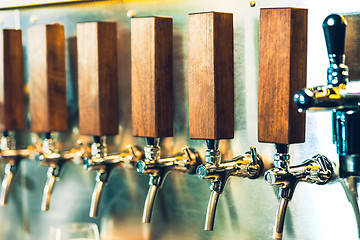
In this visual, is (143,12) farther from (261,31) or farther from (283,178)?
(283,178)

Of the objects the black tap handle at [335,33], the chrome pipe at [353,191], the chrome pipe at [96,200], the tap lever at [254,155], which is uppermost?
the black tap handle at [335,33]

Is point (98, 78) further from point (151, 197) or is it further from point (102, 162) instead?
point (151, 197)

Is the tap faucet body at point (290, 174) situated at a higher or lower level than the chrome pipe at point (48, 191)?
higher

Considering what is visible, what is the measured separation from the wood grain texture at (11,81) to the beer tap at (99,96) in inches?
9.9

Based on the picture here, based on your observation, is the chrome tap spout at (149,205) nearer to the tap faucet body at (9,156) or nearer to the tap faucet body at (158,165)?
the tap faucet body at (158,165)

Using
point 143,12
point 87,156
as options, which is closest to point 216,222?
point 87,156

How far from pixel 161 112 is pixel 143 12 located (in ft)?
0.84

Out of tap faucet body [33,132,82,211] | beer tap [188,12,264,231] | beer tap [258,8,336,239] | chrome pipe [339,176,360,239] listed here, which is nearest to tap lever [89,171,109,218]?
tap faucet body [33,132,82,211]

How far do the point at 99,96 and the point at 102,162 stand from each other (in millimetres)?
145

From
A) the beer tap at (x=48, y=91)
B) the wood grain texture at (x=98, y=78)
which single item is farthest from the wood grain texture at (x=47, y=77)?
the wood grain texture at (x=98, y=78)

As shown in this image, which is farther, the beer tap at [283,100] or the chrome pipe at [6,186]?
the chrome pipe at [6,186]

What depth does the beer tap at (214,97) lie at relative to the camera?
1.02 m

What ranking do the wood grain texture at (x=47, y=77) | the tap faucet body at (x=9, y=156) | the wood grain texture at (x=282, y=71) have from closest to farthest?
1. the wood grain texture at (x=282, y=71)
2. the wood grain texture at (x=47, y=77)
3. the tap faucet body at (x=9, y=156)

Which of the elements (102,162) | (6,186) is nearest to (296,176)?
(102,162)
